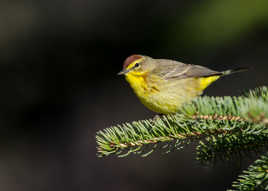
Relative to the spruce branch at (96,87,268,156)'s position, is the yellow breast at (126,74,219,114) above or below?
above

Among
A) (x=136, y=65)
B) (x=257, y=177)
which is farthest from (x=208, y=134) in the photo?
(x=136, y=65)

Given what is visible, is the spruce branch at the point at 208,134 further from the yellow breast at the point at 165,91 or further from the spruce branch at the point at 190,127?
the yellow breast at the point at 165,91

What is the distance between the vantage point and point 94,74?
8453mm

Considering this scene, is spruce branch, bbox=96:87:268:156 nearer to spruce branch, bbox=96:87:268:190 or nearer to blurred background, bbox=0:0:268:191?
spruce branch, bbox=96:87:268:190

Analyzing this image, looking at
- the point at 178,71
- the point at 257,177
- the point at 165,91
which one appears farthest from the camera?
the point at 178,71

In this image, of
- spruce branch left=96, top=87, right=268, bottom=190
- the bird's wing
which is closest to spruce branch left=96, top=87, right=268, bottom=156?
spruce branch left=96, top=87, right=268, bottom=190

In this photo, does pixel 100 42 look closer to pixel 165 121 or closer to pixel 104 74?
pixel 104 74

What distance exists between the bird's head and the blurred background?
1300 millimetres

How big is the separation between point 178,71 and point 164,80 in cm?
43

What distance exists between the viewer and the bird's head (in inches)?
200

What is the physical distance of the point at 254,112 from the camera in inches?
81.7

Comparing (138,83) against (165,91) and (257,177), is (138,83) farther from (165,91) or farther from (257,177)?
(257,177)

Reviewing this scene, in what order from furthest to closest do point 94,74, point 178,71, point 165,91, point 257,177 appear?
1. point 94,74
2. point 178,71
3. point 165,91
4. point 257,177

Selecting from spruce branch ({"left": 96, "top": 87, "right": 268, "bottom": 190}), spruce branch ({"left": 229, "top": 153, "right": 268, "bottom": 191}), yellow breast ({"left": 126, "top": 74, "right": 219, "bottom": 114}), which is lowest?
spruce branch ({"left": 229, "top": 153, "right": 268, "bottom": 191})
